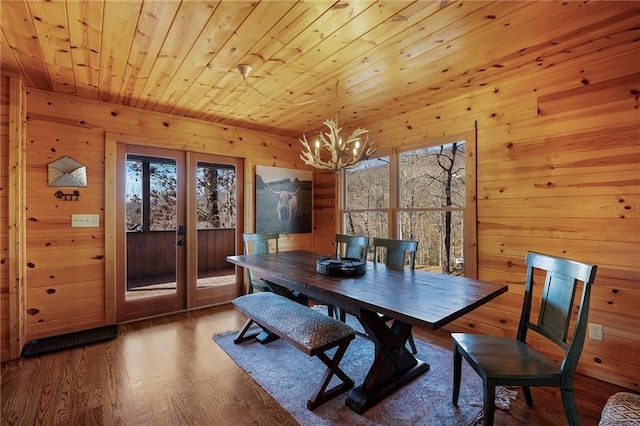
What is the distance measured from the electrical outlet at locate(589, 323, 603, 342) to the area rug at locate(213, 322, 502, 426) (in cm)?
97

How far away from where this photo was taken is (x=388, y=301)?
1.69m

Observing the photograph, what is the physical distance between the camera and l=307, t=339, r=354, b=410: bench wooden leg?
195cm

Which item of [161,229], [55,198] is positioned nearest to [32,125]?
[55,198]

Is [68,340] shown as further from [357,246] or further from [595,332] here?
[595,332]

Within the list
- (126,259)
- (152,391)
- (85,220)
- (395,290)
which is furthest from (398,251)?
(85,220)

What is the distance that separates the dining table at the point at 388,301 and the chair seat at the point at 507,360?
0.93 ft

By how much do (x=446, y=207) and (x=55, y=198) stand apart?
410 cm

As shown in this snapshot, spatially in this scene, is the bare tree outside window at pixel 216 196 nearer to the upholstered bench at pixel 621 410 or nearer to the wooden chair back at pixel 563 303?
the wooden chair back at pixel 563 303

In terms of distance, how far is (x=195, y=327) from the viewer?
129 inches

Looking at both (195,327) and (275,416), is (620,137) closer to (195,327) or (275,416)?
(275,416)

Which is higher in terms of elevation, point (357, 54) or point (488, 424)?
point (357, 54)

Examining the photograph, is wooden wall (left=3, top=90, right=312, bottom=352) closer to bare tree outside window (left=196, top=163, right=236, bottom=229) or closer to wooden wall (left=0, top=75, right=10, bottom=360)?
wooden wall (left=0, top=75, right=10, bottom=360)

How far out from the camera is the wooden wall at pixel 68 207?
9.50ft

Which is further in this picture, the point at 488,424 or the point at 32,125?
the point at 32,125
